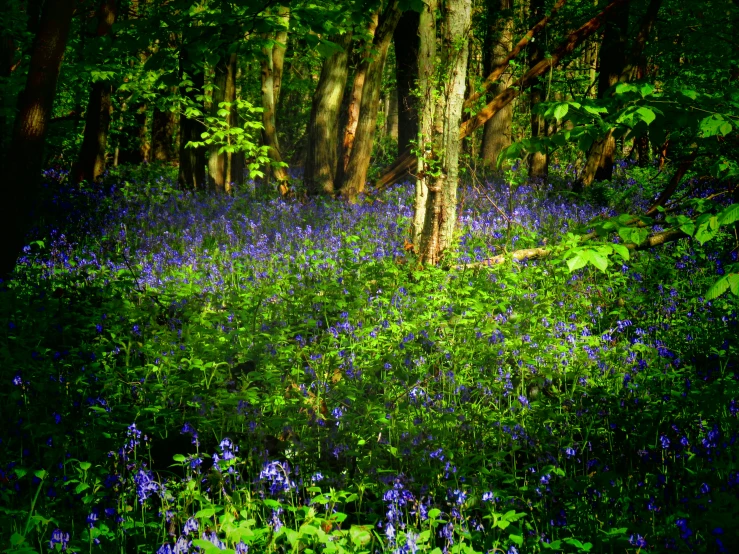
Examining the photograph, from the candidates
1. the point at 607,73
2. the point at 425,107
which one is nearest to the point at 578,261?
the point at 425,107

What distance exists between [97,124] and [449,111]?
9.23 m

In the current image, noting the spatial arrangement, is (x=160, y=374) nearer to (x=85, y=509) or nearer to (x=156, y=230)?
(x=85, y=509)

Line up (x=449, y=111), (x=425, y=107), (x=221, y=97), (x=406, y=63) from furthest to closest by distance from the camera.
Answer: (x=406, y=63) → (x=221, y=97) → (x=425, y=107) → (x=449, y=111)

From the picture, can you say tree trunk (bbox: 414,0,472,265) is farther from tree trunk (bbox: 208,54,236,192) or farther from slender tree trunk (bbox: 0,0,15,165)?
slender tree trunk (bbox: 0,0,15,165)

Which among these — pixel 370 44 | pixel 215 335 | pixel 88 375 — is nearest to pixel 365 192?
pixel 370 44

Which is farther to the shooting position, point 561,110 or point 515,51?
point 515,51

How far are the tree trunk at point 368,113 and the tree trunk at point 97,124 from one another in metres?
5.21

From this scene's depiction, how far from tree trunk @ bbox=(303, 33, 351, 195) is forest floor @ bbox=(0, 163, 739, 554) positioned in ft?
19.6

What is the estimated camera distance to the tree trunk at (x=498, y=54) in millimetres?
14852

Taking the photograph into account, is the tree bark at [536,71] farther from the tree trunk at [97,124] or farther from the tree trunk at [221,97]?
the tree trunk at [97,124]

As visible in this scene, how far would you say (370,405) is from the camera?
4.39 meters

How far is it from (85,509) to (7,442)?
100 centimetres

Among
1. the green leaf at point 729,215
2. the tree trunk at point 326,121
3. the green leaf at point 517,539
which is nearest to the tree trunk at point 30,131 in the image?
the green leaf at point 517,539

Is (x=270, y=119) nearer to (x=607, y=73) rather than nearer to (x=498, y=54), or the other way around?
(x=498, y=54)
